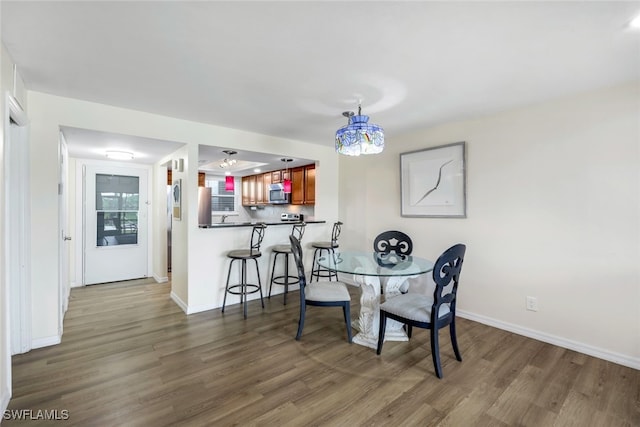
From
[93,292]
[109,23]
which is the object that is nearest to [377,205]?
[109,23]

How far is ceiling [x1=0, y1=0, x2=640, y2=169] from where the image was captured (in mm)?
1521

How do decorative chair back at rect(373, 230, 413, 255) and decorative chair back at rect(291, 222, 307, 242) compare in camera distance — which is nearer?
decorative chair back at rect(373, 230, 413, 255)

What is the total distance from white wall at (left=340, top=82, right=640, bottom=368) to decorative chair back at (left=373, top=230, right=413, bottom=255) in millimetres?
320

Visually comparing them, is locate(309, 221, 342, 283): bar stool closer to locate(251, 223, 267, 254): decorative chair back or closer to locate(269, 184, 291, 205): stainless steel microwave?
locate(251, 223, 267, 254): decorative chair back

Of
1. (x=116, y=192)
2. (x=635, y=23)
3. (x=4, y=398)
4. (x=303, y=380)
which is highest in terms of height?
(x=635, y=23)

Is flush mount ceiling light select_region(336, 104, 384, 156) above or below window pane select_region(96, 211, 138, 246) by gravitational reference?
above

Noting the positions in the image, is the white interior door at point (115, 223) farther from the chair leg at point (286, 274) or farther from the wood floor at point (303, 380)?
the chair leg at point (286, 274)

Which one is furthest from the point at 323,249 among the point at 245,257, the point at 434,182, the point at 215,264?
the point at 434,182

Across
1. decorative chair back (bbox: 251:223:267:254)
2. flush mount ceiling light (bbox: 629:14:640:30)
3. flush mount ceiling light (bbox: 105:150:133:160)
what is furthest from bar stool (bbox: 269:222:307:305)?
flush mount ceiling light (bbox: 629:14:640:30)

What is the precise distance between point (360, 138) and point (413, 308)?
1452 millimetres

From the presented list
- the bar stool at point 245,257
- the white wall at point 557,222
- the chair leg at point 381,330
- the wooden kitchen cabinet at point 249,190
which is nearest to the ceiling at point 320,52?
the white wall at point 557,222

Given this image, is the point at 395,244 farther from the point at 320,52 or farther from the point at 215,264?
the point at 320,52

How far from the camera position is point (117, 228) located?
15.9ft

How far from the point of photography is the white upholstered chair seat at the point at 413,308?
2.26 meters
